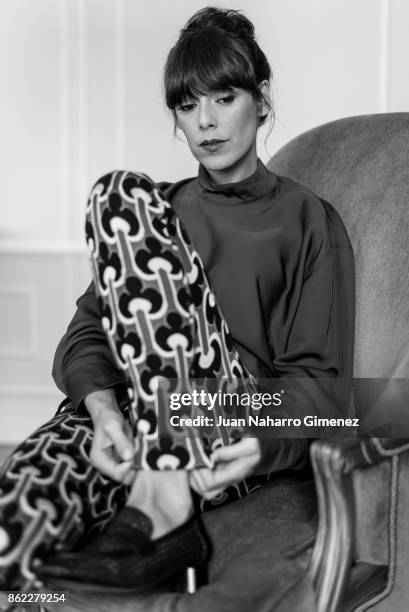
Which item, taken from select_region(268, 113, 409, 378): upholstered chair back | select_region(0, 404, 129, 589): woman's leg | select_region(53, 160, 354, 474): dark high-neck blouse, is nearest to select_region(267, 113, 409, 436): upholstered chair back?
select_region(268, 113, 409, 378): upholstered chair back

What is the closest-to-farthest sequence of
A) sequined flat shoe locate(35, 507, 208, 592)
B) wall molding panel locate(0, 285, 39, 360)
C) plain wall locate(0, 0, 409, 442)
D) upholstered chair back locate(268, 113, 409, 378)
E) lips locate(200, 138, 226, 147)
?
sequined flat shoe locate(35, 507, 208, 592) → lips locate(200, 138, 226, 147) → upholstered chair back locate(268, 113, 409, 378) → plain wall locate(0, 0, 409, 442) → wall molding panel locate(0, 285, 39, 360)

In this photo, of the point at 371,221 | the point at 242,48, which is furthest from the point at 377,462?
the point at 242,48

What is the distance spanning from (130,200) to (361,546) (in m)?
0.63

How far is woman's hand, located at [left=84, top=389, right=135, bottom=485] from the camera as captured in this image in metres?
1.21

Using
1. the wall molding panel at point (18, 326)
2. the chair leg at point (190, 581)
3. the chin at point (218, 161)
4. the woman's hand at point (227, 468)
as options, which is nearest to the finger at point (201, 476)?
the woman's hand at point (227, 468)

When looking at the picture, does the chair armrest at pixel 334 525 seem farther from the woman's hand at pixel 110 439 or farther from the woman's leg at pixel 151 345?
the woman's hand at pixel 110 439

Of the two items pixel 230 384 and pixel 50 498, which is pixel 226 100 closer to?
pixel 230 384

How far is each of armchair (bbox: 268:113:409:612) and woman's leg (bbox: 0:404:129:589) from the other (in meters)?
0.33

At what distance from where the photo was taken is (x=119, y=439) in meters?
1.23

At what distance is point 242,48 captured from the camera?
1.49 m

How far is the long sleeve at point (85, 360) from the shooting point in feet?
4.67

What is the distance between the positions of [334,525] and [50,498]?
0.41 m

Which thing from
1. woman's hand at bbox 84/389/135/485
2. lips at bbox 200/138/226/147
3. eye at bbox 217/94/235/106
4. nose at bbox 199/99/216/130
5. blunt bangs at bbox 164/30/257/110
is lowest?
woman's hand at bbox 84/389/135/485

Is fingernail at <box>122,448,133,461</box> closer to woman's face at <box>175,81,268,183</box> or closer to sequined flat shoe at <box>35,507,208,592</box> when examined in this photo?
sequined flat shoe at <box>35,507,208,592</box>
